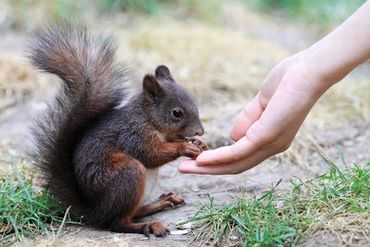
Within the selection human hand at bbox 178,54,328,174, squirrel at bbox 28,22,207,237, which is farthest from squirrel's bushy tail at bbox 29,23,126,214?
human hand at bbox 178,54,328,174

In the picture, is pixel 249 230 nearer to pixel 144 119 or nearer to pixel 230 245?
pixel 230 245

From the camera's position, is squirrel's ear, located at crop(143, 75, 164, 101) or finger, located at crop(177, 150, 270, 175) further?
squirrel's ear, located at crop(143, 75, 164, 101)

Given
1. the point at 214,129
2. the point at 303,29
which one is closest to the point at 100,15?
the point at 303,29

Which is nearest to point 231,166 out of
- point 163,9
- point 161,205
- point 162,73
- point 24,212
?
point 161,205

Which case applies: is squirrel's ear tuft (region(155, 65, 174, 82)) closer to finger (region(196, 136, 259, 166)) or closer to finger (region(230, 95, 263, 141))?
finger (region(230, 95, 263, 141))

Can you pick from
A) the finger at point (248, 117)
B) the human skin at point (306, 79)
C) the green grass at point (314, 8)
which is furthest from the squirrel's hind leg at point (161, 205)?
the green grass at point (314, 8)

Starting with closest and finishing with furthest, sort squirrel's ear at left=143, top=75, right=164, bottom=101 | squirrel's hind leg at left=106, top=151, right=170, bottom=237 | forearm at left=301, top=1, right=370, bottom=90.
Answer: forearm at left=301, top=1, right=370, bottom=90 < squirrel's hind leg at left=106, top=151, right=170, bottom=237 < squirrel's ear at left=143, top=75, right=164, bottom=101

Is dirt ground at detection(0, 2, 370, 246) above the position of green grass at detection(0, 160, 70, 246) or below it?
below
